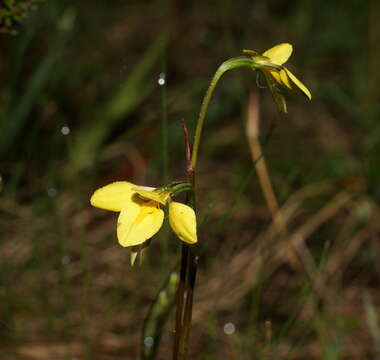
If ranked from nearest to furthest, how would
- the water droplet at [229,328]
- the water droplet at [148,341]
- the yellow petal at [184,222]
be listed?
the yellow petal at [184,222], the water droplet at [148,341], the water droplet at [229,328]

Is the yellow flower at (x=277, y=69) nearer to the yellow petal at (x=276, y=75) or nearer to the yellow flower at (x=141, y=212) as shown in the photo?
the yellow petal at (x=276, y=75)

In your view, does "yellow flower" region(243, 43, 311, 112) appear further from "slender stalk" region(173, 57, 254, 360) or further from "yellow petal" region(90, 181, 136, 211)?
"yellow petal" region(90, 181, 136, 211)

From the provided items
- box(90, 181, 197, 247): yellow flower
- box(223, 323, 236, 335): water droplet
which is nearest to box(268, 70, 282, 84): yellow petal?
box(90, 181, 197, 247): yellow flower

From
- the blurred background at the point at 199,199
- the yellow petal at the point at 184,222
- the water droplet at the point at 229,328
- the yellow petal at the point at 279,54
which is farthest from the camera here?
the water droplet at the point at 229,328

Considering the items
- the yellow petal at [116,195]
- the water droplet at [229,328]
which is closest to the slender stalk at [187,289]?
the yellow petal at [116,195]

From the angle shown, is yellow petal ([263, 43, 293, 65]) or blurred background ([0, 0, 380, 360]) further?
blurred background ([0, 0, 380, 360])

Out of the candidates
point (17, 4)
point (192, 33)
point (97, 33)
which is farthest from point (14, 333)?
point (192, 33)

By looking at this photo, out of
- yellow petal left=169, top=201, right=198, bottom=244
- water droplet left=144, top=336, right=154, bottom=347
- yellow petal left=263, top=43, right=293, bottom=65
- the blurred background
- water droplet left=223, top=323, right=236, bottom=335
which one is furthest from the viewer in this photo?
water droplet left=223, top=323, right=236, bottom=335

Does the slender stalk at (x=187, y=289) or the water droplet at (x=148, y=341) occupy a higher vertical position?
the slender stalk at (x=187, y=289)

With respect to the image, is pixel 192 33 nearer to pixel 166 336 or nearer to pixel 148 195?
pixel 166 336
